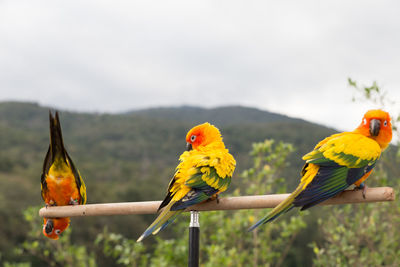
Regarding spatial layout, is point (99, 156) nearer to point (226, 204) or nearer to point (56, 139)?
point (56, 139)

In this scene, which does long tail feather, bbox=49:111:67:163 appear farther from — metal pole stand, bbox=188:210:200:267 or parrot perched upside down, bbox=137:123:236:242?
metal pole stand, bbox=188:210:200:267

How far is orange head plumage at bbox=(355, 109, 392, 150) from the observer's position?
1.85 m

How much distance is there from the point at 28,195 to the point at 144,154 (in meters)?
5.06

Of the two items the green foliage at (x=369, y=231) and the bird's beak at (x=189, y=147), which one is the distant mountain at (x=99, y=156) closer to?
the green foliage at (x=369, y=231)

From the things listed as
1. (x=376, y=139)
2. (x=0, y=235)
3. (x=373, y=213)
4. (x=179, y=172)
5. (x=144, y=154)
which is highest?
(x=144, y=154)

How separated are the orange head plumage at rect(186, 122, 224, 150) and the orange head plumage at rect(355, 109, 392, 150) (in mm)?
690

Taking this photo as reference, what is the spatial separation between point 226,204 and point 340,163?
0.55m

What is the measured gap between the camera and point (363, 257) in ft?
12.1

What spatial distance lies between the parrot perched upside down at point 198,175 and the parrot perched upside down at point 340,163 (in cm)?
35

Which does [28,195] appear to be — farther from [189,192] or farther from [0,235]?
[189,192]

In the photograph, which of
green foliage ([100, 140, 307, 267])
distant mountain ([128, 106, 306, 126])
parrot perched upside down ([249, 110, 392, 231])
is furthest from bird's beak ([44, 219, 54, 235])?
green foliage ([100, 140, 307, 267])

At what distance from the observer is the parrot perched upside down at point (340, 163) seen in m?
1.72

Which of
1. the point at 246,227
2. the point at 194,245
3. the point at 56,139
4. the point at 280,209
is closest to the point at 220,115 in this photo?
the point at 246,227

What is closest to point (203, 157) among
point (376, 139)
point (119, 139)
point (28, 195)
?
point (376, 139)
